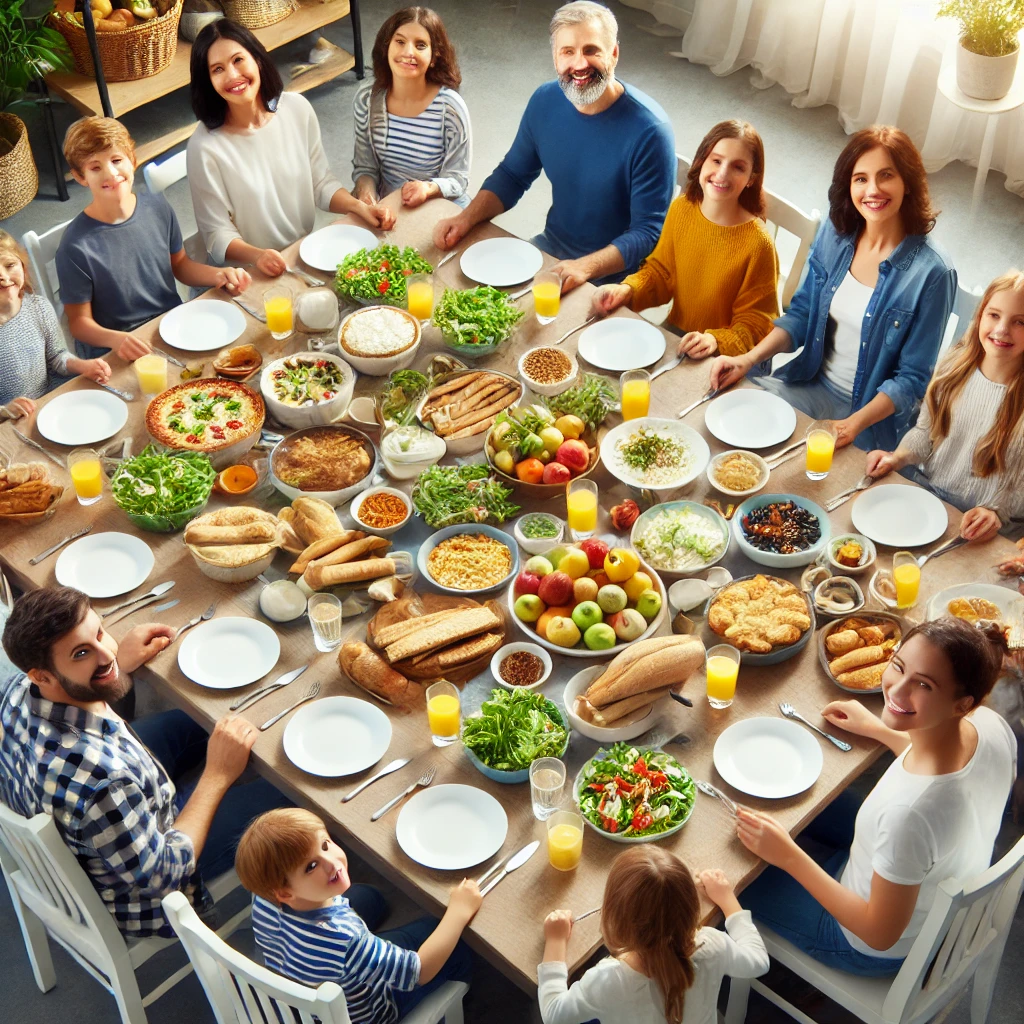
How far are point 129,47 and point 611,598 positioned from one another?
4.03 meters

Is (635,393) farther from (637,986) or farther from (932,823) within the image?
(637,986)

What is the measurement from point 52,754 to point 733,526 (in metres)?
1.66

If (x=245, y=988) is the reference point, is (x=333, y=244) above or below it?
above

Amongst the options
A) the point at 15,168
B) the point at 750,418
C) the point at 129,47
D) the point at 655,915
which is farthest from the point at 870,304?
the point at 15,168

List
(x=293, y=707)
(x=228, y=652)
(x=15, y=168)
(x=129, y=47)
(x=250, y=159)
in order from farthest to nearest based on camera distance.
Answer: (x=129, y=47)
(x=15, y=168)
(x=250, y=159)
(x=228, y=652)
(x=293, y=707)

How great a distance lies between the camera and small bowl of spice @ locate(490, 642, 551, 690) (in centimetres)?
275

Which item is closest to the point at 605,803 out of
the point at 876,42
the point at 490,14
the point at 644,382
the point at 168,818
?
the point at 168,818

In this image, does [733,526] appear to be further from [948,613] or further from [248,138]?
[248,138]

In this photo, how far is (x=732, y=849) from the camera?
247cm

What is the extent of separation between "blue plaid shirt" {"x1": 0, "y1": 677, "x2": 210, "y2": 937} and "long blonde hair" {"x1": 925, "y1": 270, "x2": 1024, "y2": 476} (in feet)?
7.19

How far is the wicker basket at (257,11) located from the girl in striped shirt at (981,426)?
4.10m

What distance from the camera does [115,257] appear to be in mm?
3834

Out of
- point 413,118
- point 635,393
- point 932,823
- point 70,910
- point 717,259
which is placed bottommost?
point 70,910

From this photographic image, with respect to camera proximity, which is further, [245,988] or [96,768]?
[96,768]
